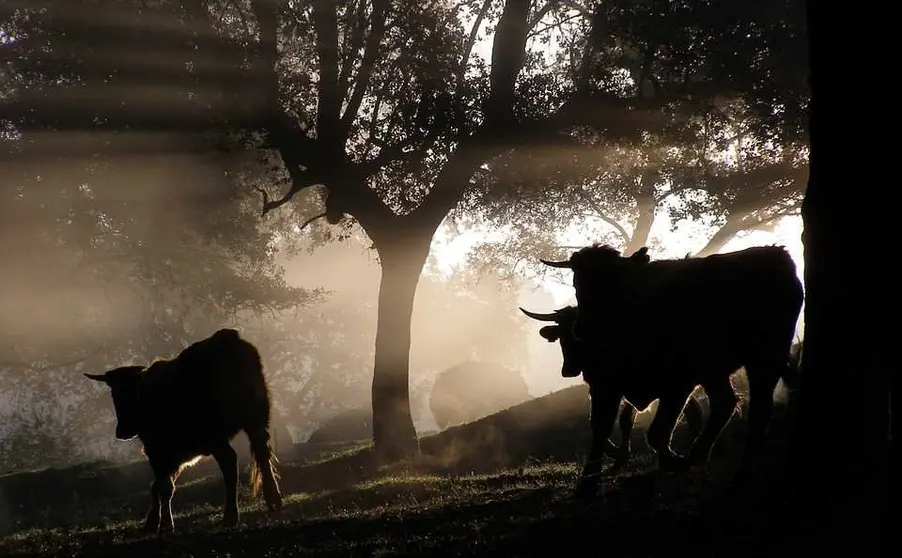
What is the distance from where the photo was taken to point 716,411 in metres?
9.03

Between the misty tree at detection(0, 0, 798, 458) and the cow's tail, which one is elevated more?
the misty tree at detection(0, 0, 798, 458)

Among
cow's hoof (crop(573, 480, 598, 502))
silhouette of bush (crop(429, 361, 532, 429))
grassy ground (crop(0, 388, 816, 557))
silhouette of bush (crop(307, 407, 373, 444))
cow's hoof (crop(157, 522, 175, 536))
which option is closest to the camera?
grassy ground (crop(0, 388, 816, 557))

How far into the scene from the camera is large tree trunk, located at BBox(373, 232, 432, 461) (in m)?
18.7

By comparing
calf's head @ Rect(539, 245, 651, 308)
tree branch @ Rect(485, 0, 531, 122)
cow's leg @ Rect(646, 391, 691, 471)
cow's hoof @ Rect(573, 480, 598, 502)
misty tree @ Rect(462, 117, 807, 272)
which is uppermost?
tree branch @ Rect(485, 0, 531, 122)

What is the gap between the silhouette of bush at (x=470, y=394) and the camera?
46156 millimetres

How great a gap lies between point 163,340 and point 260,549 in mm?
45515

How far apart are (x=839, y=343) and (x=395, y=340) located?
14571mm

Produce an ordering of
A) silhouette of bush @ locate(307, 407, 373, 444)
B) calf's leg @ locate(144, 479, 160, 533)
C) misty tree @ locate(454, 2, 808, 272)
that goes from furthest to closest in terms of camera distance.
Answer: silhouette of bush @ locate(307, 407, 373, 444)
misty tree @ locate(454, 2, 808, 272)
calf's leg @ locate(144, 479, 160, 533)

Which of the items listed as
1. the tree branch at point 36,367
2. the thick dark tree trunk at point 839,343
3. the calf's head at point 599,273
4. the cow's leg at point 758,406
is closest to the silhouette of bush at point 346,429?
the tree branch at point 36,367

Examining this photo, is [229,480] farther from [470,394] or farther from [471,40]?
[470,394]

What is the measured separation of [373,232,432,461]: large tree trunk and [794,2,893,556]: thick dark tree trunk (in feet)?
45.9

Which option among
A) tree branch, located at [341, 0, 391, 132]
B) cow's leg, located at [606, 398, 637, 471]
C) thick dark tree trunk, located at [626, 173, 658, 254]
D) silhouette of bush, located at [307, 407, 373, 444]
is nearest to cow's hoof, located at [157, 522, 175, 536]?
cow's leg, located at [606, 398, 637, 471]

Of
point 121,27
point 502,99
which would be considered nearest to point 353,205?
point 502,99

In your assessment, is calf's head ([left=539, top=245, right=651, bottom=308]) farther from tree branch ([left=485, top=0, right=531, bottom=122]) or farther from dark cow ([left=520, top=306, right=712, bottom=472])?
tree branch ([left=485, top=0, right=531, bottom=122])
